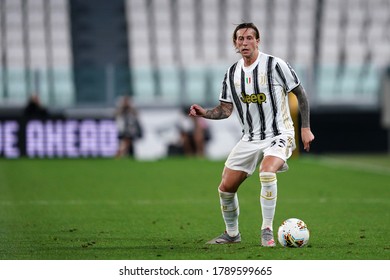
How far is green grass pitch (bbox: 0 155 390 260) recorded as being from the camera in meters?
8.00

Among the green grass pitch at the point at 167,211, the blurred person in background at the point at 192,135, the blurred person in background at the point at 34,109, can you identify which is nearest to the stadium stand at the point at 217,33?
the blurred person in background at the point at 192,135

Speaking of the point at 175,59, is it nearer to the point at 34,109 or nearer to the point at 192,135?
the point at 192,135

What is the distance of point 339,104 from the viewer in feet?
89.8

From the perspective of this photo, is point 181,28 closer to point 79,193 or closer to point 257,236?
point 79,193

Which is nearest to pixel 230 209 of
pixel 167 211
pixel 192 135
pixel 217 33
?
pixel 167 211

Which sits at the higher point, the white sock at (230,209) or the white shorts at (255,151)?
the white shorts at (255,151)

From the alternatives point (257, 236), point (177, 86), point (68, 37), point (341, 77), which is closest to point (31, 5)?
point (68, 37)

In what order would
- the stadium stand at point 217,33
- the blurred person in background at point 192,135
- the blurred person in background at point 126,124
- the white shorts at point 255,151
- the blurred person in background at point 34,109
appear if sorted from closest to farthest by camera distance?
the white shorts at point 255,151, the blurred person in background at point 126,124, the blurred person in background at point 34,109, the blurred person in background at point 192,135, the stadium stand at point 217,33

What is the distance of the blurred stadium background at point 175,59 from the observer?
83.6 feet

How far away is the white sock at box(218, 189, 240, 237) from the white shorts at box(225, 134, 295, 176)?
0.27 meters

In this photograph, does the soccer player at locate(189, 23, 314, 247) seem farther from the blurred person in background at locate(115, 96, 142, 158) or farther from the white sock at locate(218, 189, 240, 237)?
the blurred person in background at locate(115, 96, 142, 158)

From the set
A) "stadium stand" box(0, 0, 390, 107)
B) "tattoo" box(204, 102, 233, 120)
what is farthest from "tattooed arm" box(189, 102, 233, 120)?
"stadium stand" box(0, 0, 390, 107)

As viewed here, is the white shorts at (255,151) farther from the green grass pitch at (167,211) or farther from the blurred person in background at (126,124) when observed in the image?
the blurred person in background at (126,124)
